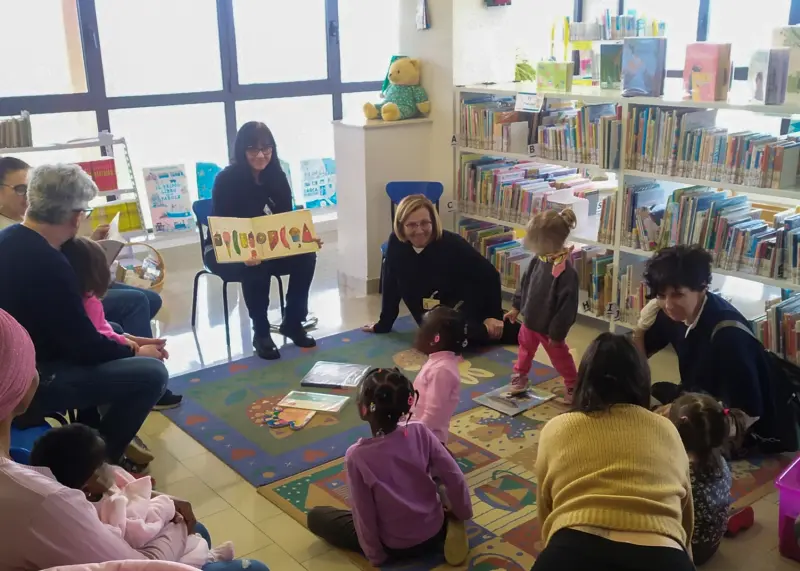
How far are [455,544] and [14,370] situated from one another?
4.65ft

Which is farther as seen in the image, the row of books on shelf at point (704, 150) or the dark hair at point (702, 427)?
the row of books on shelf at point (704, 150)

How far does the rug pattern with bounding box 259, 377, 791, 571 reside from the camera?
2.50 metres

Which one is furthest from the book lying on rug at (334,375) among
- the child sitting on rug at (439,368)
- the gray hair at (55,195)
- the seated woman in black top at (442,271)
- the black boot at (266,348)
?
the gray hair at (55,195)

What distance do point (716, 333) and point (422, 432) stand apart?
126cm

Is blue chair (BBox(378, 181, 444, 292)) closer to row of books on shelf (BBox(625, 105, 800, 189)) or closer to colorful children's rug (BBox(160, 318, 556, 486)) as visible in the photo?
colorful children's rug (BBox(160, 318, 556, 486))

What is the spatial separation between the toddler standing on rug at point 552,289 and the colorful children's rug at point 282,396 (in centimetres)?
34

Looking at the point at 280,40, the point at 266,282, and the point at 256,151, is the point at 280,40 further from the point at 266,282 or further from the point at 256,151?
the point at 266,282

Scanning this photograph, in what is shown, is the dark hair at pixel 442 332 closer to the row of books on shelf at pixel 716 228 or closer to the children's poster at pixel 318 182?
the row of books on shelf at pixel 716 228

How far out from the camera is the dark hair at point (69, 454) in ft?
6.26

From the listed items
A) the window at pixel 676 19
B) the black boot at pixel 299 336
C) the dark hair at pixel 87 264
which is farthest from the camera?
the window at pixel 676 19

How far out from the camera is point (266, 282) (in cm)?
422

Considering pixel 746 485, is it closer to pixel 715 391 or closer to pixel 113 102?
pixel 715 391

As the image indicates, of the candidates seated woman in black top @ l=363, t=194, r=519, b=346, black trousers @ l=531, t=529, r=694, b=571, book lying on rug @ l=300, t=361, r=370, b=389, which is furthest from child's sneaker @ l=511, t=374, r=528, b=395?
black trousers @ l=531, t=529, r=694, b=571

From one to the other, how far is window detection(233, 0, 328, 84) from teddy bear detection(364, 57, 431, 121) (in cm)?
166
